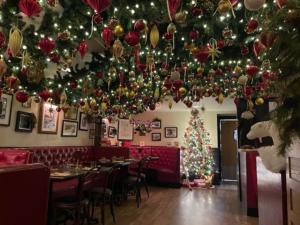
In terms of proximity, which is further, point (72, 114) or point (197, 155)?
point (197, 155)

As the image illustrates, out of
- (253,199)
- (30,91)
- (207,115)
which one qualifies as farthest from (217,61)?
(207,115)

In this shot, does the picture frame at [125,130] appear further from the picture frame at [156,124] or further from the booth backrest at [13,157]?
the booth backrest at [13,157]

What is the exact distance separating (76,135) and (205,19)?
20.4 feet

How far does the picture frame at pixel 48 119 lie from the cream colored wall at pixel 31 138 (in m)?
0.12

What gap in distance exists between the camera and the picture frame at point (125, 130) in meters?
11.4

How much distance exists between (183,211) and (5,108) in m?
4.57

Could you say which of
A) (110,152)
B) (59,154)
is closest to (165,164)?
(110,152)

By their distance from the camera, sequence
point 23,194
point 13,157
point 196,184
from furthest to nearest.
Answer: point 196,184
point 13,157
point 23,194

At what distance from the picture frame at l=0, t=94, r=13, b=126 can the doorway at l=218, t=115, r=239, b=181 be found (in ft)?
27.1

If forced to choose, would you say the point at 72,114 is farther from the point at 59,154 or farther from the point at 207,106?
the point at 207,106

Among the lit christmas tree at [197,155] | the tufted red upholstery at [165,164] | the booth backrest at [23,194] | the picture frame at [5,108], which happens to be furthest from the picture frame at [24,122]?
the lit christmas tree at [197,155]

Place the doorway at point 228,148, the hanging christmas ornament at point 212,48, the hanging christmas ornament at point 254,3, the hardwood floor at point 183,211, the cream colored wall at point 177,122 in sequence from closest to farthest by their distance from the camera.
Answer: the hanging christmas ornament at point 254,3 → the hanging christmas ornament at point 212,48 → the hardwood floor at point 183,211 → the cream colored wall at point 177,122 → the doorway at point 228,148

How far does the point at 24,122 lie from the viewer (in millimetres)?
6418

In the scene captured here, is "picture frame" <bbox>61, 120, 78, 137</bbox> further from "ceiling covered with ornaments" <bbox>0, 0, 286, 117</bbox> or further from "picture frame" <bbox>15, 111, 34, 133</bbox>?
"ceiling covered with ornaments" <bbox>0, 0, 286, 117</bbox>
